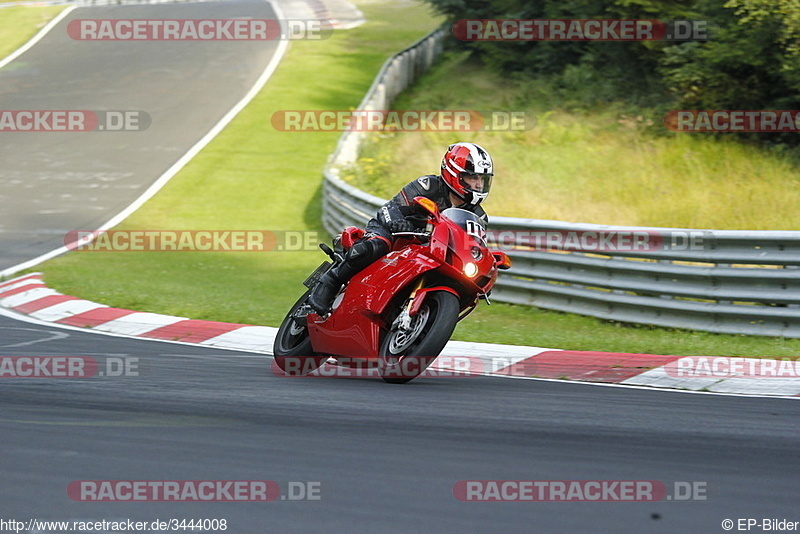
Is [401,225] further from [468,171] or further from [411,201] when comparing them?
[468,171]

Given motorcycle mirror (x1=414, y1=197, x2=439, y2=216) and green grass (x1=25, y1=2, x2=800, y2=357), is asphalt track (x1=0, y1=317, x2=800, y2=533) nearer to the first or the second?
motorcycle mirror (x1=414, y1=197, x2=439, y2=216)

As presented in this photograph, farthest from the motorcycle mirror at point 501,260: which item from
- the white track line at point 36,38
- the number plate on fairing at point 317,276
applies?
the white track line at point 36,38

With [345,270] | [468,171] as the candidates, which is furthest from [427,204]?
[345,270]

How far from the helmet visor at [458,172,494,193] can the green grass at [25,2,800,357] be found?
8.35 feet

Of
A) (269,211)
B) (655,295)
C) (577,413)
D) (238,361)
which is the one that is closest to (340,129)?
(269,211)

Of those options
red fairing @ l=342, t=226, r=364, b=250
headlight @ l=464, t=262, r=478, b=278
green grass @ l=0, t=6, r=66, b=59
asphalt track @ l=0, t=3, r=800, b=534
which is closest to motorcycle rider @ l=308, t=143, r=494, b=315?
red fairing @ l=342, t=226, r=364, b=250

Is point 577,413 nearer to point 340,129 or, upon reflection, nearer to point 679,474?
point 679,474

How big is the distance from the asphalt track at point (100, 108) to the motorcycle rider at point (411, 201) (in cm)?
849

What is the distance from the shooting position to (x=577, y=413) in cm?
555

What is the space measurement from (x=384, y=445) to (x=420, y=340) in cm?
139

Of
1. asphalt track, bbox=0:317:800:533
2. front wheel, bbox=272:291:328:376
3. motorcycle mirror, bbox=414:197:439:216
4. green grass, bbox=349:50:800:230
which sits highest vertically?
green grass, bbox=349:50:800:230

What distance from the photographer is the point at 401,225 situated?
6.57 m

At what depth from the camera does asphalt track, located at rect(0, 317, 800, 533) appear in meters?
3.78

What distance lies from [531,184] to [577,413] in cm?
1258
